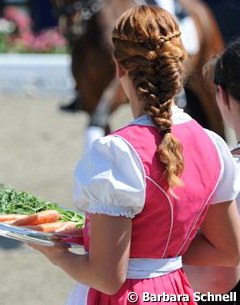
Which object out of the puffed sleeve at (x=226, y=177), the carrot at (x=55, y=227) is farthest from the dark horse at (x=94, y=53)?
the puffed sleeve at (x=226, y=177)

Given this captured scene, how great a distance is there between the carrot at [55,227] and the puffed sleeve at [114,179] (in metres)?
0.20

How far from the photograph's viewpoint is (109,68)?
23.7ft

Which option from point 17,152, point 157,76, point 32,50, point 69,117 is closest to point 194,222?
point 157,76

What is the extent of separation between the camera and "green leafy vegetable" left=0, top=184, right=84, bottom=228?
256cm

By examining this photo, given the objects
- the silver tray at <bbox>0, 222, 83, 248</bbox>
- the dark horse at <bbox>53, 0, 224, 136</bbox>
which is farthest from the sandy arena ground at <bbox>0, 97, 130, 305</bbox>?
the silver tray at <bbox>0, 222, 83, 248</bbox>

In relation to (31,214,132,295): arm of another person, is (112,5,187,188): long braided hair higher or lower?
higher

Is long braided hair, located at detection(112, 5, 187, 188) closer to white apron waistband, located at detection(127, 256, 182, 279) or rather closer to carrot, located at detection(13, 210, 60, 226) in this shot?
white apron waistband, located at detection(127, 256, 182, 279)

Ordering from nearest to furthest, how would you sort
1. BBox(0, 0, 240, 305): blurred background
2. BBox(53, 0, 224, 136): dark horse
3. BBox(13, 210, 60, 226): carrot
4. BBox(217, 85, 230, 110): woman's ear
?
BBox(13, 210, 60, 226): carrot, BBox(217, 85, 230, 110): woman's ear, BBox(0, 0, 240, 305): blurred background, BBox(53, 0, 224, 136): dark horse

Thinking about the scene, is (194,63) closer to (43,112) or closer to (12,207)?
(43,112)

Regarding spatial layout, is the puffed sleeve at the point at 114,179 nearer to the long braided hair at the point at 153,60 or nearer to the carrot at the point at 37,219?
the long braided hair at the point at 153,60

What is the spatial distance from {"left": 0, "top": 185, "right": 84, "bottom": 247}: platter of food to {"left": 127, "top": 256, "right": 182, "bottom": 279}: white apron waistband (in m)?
0.15

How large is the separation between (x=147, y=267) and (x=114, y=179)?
256mm

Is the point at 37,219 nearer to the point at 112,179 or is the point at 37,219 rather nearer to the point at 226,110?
the point at 112,179

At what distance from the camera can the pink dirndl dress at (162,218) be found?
2260mm
